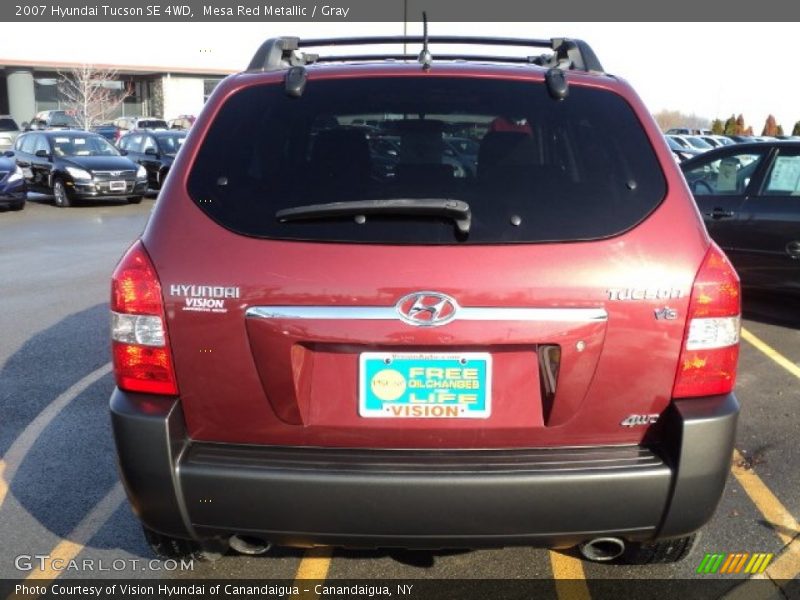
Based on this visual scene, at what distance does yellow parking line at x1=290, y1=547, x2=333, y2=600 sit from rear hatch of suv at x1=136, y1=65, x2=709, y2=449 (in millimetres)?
868

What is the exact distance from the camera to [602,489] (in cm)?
242

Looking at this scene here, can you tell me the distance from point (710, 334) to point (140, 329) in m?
1.75

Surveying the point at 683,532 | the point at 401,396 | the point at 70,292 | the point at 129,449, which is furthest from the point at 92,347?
the point at 683,532

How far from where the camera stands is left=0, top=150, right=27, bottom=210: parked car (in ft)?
52.6

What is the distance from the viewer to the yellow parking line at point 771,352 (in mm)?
6051

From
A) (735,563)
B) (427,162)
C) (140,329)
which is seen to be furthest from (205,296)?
(735,563)

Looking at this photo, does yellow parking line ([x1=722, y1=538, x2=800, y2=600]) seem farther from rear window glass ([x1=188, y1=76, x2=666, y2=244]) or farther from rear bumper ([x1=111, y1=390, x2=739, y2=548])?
rear window glass ([x1=188, y1=76, x2=666, y2=244])

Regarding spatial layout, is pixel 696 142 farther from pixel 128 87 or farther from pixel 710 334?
pixel 128 87

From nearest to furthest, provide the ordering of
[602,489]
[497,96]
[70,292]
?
[602,489], [497,96], [70,292]

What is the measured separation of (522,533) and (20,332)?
18.5 ft

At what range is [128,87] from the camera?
206 feet

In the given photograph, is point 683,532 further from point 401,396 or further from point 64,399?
point 64,399

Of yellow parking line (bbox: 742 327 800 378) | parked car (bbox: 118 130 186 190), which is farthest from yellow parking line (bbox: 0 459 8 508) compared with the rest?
parked car (bbox: 118 130 186 190)

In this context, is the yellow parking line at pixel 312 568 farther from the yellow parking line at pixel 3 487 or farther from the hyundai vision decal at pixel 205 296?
the yellow parking line at pixel 3 487
